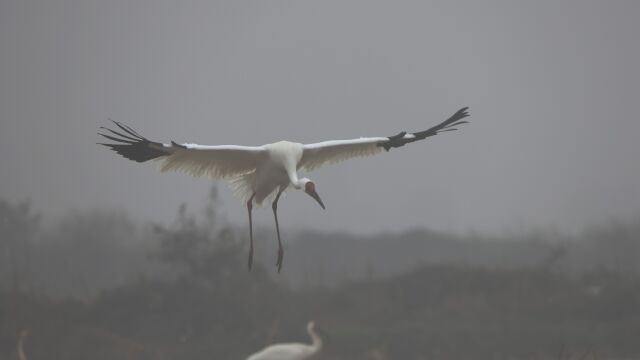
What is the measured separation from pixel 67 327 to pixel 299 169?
11755 millimetres

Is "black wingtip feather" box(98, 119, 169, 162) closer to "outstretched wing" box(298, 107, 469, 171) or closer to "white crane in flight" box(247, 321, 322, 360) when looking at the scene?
"outstretched wing" box(298, 107, 469, 171)

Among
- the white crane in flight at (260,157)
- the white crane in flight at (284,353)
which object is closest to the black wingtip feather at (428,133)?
the white crane in flight at (260,157)

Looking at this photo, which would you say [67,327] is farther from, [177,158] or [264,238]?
[177,158]

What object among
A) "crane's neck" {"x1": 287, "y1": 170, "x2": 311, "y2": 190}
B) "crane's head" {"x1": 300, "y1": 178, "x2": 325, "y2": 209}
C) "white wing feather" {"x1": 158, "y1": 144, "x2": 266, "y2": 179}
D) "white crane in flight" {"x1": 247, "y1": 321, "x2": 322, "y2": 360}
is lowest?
"white crane in flight" {"x1": 247, "y1": 321, "x2": 322, "y2": 360}

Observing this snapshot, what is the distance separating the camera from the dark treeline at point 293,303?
74.6ft

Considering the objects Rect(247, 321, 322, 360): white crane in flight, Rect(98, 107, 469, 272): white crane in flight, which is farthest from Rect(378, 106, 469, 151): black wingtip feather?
Rect(247, 321, 322, 360): white crane in flight

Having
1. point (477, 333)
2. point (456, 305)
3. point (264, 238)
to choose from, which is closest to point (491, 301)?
point (456, 305)

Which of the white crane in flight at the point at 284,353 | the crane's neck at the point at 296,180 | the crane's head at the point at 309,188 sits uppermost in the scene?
the crane's neck at the point at 296,180

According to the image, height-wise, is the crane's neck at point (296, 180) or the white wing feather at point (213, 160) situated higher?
the white wing feather at point (213, 160)

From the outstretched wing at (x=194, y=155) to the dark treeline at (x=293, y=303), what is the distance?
30.7ft

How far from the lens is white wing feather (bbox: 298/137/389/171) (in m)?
12.9

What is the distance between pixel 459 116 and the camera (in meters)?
12.7

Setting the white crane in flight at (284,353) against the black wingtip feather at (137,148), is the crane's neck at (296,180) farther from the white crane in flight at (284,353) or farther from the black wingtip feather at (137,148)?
the white crane in flight at (284,353)

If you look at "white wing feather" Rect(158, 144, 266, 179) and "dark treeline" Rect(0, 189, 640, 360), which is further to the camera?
"dark treeline" Rect(0, 189, 640, 360)
